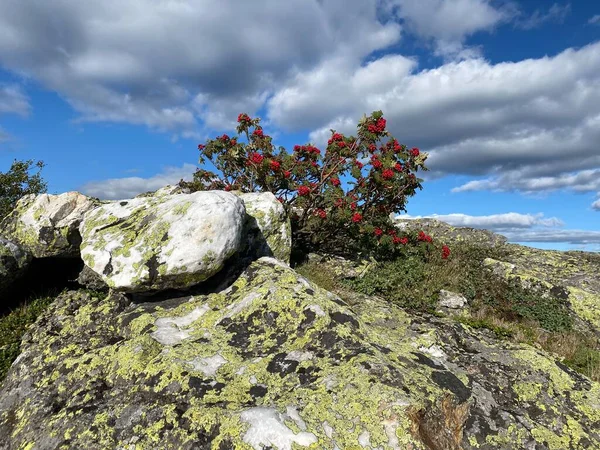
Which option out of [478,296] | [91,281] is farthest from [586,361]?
[91,281]

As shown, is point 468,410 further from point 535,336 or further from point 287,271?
point 535,336

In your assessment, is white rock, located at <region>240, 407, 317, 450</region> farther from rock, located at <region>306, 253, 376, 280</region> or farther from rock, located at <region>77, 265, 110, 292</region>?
rock, located at <region>306, 253, 376, 280</region>

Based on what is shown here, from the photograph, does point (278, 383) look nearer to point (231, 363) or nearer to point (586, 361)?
point (231, 363)

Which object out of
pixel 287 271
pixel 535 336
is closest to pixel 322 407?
pixel 287 271

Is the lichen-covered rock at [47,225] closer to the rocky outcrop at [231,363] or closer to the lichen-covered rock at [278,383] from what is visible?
the rocky outcrop at [231,363]

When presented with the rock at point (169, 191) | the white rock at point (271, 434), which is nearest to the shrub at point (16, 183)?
the rock at point (169, 191)

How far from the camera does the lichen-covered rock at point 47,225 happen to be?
9.19 metres

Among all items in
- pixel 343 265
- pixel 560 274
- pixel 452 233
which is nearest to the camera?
pixel 343 265

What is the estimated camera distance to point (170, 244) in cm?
741

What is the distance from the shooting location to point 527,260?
15641 millimetres

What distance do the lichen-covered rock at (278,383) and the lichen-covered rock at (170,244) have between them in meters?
0.59

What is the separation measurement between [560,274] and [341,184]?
846 centimetres

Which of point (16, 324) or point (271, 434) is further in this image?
point (16, 324)

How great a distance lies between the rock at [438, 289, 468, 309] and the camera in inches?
421
